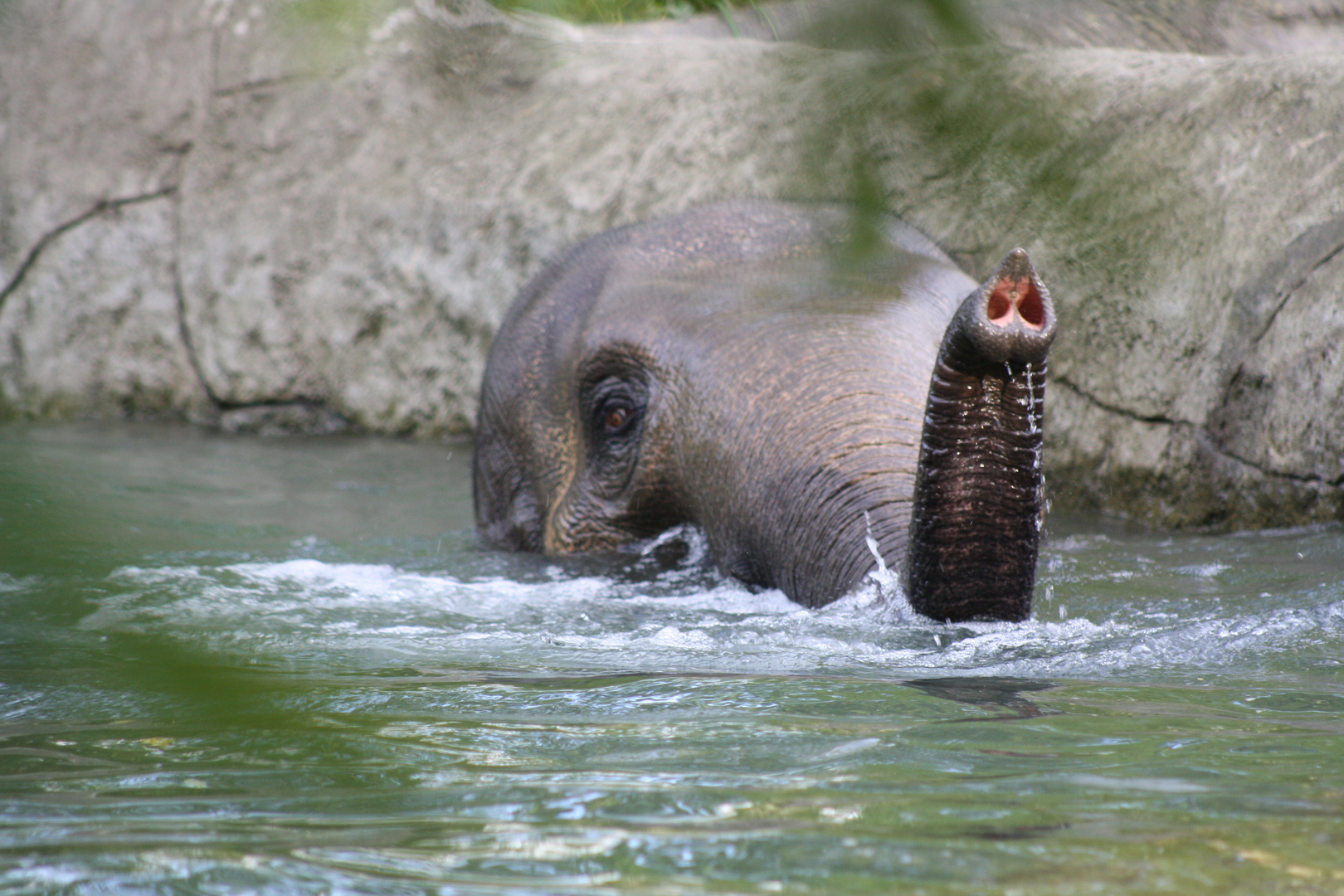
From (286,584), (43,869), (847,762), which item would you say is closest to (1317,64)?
(286,584)

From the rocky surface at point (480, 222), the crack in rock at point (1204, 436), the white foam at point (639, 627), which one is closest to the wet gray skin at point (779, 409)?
the white foam at point (639, 627)

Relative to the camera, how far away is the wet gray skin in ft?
8.70

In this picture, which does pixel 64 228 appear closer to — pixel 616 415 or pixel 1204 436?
pixel 616 415

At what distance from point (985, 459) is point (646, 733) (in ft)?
2.95

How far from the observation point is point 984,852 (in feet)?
4.69

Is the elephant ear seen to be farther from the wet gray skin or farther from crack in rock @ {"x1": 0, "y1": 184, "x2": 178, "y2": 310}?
crack in rock @ {"x1": 0, "y1": 184, "x2": 178, "y2": 310}

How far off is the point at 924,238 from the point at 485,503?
197cm

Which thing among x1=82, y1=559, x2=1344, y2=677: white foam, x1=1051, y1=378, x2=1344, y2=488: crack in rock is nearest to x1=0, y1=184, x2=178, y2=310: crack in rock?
x1=82, y1=559, x2=1344, y2=677: white foam

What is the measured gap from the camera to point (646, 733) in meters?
2.19

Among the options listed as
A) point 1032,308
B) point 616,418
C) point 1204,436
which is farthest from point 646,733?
point 1204,436

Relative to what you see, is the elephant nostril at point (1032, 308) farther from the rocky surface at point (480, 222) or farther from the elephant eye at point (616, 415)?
the rocky surface at point (480, 222)

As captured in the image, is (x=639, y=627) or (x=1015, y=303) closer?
(x=1015, y=303)

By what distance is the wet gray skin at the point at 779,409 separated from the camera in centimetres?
265

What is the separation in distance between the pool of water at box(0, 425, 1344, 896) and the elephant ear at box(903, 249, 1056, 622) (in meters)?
0.10
